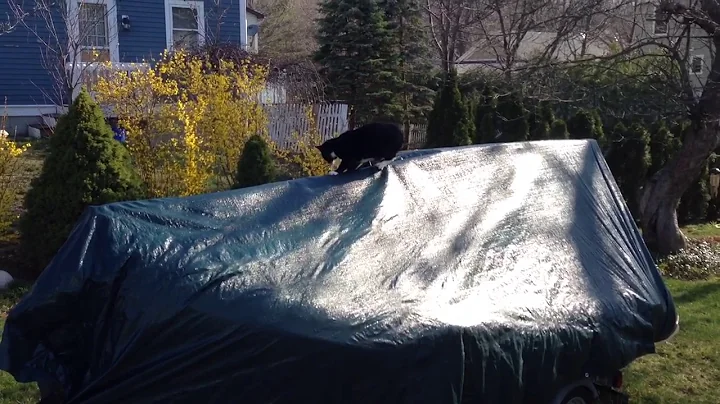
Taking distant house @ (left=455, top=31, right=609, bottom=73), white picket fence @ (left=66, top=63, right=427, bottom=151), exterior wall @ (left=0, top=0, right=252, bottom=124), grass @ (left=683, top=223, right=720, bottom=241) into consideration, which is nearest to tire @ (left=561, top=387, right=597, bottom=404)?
distant house @ (left=455, top=31, right=609, bottom=73)

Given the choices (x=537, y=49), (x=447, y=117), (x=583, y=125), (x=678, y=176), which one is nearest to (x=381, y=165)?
(x=678, y=176)

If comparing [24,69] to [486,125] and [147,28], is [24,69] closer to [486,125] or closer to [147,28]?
[147,28]

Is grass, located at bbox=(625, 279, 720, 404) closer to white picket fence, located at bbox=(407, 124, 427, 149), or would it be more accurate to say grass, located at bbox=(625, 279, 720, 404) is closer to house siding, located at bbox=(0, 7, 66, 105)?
white picket fence, located at bbox=(407, 124, 427, 149)

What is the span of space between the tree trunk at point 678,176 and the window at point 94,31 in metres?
9.78

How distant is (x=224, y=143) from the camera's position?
834 centimetres

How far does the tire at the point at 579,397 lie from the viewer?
3.66 m

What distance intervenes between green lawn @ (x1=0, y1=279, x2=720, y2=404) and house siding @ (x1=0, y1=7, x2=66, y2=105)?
11651mm

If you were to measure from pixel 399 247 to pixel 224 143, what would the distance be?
529cm

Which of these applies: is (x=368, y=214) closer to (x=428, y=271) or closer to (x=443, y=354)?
(x=428, y=271)

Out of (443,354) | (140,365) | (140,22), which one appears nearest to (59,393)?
(140,365)

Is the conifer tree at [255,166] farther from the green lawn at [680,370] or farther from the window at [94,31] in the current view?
the window at [94,31]

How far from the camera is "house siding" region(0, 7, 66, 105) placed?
16.5m

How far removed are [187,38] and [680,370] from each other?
15.6m

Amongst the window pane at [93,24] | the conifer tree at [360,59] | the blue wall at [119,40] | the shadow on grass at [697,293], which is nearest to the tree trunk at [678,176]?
the shadow on grass at [697,293]
